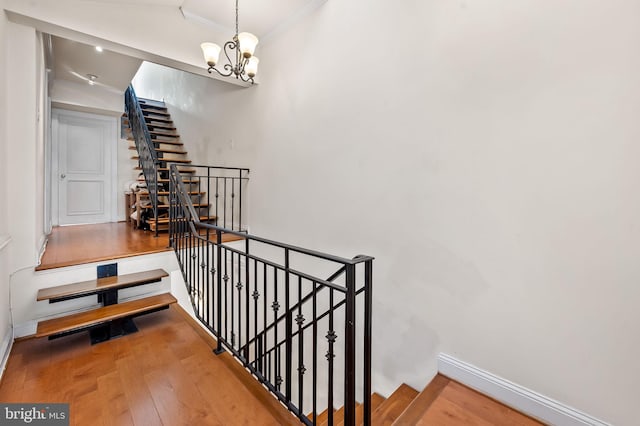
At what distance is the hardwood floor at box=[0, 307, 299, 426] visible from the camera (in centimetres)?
155

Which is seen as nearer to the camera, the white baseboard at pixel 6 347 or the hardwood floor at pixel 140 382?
the hardwood floor at pixel 140 382

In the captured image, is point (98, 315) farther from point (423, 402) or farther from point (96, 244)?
point (423, 402)

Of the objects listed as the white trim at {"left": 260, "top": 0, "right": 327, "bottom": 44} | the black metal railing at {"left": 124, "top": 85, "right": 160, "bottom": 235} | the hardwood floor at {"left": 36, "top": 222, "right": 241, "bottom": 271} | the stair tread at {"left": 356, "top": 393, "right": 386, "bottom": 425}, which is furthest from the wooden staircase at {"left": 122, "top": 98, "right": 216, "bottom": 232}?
the stair tread at {"left": 356, "top": 393, "right": 386, "bottom": 425}

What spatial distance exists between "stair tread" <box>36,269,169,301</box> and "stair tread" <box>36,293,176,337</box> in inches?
6.5

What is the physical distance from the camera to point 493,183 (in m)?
1.69

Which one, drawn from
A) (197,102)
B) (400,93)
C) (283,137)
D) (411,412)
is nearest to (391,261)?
(411,412)

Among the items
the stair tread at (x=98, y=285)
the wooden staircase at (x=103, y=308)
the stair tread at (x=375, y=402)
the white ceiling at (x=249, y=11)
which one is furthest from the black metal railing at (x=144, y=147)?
the stair tread at (x=375, y=402)

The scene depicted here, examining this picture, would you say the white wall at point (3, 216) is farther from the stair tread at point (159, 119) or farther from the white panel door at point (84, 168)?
the stair tread at point (159, 119)

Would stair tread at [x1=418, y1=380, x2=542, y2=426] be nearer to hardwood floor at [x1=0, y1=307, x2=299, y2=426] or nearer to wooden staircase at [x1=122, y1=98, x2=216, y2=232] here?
hardwood floor at [x1=0, y1=307, x2=299, y2=426]

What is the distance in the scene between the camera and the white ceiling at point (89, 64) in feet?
10.8

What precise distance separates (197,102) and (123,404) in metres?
4.64

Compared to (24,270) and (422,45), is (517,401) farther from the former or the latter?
(24,270)

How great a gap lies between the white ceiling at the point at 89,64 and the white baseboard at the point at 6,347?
3.00 m

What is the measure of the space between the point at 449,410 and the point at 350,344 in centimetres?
90
